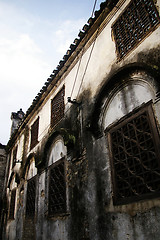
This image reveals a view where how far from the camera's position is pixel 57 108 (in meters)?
8.58

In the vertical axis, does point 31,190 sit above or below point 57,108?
below

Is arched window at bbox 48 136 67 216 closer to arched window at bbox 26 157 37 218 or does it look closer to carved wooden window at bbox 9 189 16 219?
arched window at bbox 26 157 37 218

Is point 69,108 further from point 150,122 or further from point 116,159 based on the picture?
point 150,122

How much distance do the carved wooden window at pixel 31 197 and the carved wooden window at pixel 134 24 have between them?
6760 mm

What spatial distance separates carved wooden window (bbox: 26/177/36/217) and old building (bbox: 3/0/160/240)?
1.8 inches

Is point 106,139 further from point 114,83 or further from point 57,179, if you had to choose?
point 57,179

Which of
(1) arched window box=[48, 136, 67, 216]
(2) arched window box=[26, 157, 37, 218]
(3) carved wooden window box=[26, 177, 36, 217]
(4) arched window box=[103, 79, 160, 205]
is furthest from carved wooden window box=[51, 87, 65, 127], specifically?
(4) arched window box=[103, 79, 160, 205]

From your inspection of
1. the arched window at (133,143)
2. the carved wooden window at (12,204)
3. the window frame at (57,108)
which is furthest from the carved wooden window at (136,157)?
the carved wooden window at (12,204)

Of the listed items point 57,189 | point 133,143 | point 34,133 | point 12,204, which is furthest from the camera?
point 12,204

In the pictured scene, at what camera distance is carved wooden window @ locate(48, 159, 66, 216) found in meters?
6.36

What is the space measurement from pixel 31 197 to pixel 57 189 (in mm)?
2846

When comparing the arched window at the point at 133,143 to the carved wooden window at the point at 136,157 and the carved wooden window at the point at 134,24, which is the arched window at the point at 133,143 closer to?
the carved wooden window at the point at 136,157

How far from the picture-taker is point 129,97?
4.51 m

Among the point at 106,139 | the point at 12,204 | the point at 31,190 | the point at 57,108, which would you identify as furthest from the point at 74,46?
the point at 12,204
